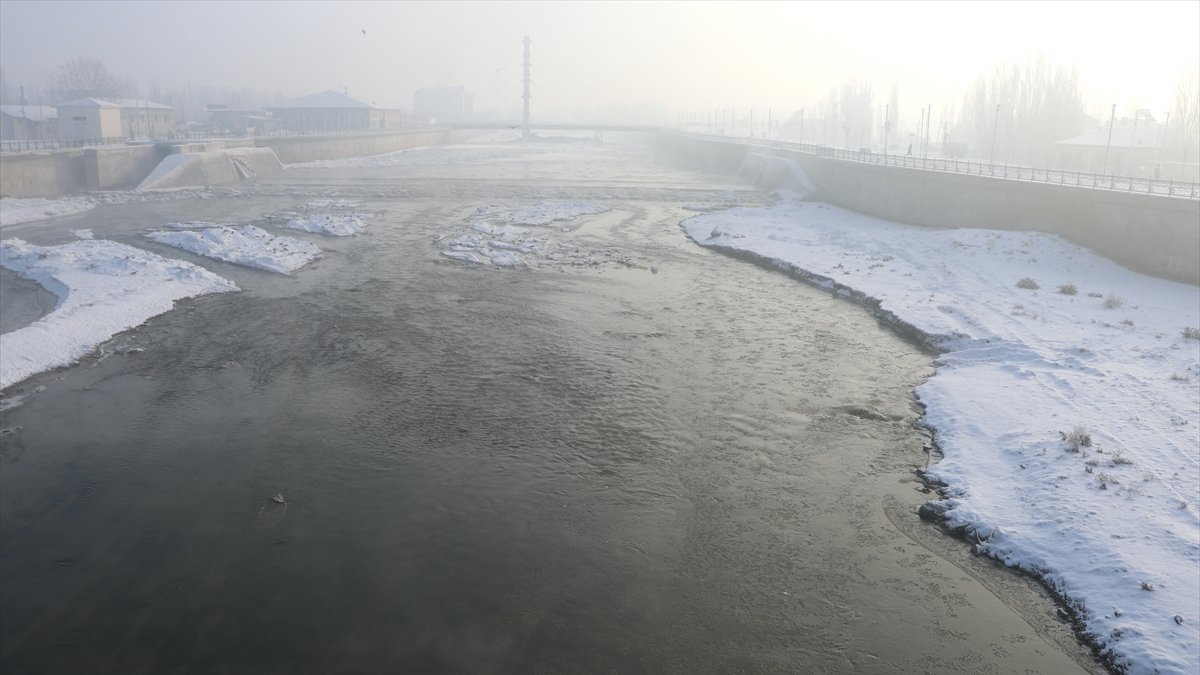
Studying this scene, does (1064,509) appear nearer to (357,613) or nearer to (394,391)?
(357,613)

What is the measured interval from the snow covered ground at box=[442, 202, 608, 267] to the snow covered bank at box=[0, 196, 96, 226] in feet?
58.2

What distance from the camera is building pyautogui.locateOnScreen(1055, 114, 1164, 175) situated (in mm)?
43875

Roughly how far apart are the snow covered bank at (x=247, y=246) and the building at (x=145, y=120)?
146ft

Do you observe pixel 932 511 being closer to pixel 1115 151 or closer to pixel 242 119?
pixel 1115 151

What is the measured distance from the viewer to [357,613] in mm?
8570

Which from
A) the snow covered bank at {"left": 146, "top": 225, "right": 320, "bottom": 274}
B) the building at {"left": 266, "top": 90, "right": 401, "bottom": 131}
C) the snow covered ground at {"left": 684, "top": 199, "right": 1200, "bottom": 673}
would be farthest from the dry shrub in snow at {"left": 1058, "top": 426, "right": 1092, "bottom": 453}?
the building at {"left": 266, "top": 90, "right": 401, "bottom": 131}

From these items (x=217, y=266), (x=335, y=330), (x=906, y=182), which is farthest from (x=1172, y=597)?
(x=906, y=182)

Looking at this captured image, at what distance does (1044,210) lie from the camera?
28062 mm

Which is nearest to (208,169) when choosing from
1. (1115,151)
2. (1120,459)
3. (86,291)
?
(86,291)

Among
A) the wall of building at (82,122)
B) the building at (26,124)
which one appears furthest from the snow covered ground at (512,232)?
the building at (26,124)

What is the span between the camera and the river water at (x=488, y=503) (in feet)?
27.2

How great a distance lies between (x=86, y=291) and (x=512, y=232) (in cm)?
1520

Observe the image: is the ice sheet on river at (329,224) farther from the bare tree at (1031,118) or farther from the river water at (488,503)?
the bare tree at (1031,118)

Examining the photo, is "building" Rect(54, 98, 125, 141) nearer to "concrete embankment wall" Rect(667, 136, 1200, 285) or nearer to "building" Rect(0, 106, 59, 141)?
"building" Rect(0, 106, 59, 141)
